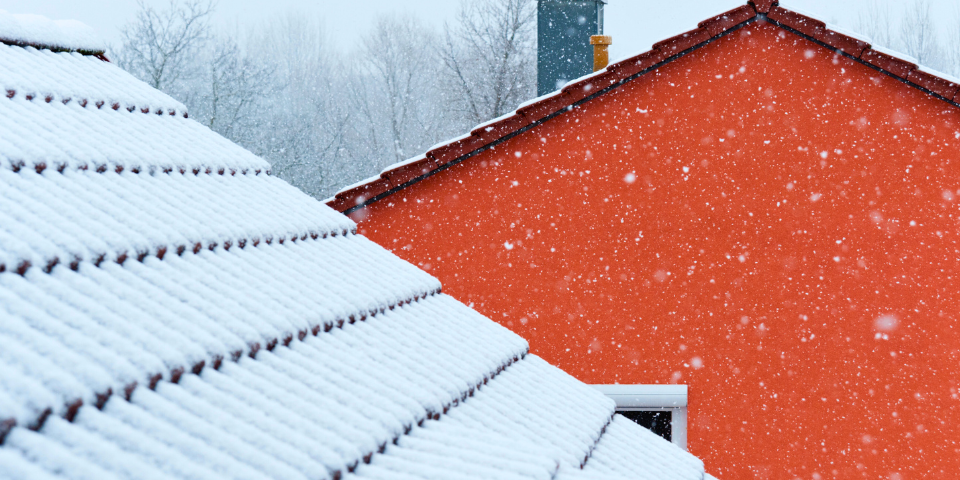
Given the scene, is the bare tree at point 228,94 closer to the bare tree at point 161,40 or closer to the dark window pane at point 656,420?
the bare tree at point 161,40

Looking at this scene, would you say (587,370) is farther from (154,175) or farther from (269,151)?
(269,151)

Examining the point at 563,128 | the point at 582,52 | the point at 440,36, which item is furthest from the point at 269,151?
the point at 563,128

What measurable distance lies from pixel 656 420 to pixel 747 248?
173 centimetres

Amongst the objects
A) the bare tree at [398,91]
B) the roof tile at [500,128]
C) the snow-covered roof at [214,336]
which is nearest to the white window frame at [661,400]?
the roof tile at [500,128]

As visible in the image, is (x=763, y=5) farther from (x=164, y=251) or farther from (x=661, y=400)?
(x=164, y=251)

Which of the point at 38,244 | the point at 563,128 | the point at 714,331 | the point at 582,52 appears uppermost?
the point at 38,244

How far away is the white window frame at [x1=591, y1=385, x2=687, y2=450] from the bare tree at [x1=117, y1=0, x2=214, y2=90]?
25.5 m

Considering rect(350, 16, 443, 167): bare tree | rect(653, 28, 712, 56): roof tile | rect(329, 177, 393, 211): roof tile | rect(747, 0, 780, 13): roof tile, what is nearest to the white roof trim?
rect(329, 177, 393, 211): roof tile

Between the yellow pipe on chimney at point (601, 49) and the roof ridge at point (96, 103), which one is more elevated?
the roof ridge at point (96, 103)

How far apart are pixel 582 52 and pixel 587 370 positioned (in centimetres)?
697

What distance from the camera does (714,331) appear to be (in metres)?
6.31

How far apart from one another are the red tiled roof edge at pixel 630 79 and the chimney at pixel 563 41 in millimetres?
5602

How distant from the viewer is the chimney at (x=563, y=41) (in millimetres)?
11922

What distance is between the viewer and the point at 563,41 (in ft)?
39.9
